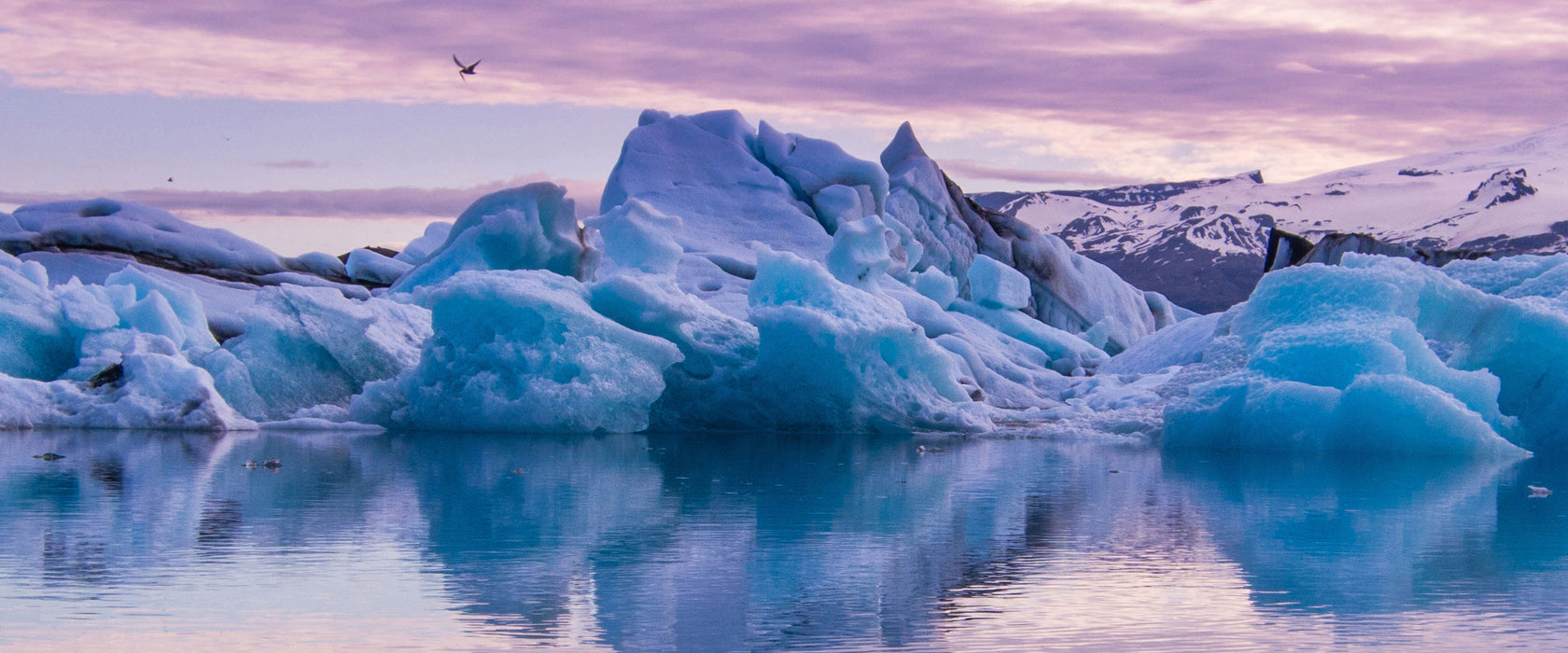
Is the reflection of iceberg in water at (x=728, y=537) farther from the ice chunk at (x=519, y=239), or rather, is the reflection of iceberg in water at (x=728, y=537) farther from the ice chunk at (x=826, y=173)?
the ice chunk at (x=826, y=173)

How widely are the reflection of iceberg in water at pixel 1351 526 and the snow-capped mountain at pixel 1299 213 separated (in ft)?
306

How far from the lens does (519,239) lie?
21594 mm

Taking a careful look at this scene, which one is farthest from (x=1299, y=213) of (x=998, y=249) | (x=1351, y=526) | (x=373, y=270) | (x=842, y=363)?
(x=1351, y=526)

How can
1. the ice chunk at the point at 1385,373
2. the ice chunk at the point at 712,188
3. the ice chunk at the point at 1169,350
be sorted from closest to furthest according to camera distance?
the ice chunk at the point at 1385,373, the ice chunk at the point at 1169,350, the ice chunk at the point at 712,188

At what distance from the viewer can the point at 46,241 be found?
79.2ft

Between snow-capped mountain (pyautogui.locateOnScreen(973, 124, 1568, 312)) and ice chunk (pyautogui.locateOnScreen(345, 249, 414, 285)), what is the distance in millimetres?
83008

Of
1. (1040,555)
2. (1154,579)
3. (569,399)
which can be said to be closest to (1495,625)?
(1154,579)

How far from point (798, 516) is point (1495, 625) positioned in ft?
12.7

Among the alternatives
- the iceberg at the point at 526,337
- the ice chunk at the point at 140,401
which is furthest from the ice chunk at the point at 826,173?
the ice chunk at the point at 140,401

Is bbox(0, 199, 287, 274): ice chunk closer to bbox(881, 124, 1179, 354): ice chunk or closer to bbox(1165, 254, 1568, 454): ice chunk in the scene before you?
bbox(881, 124, 1179, 354): ice chunk

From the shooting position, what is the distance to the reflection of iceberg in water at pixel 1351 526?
598cm

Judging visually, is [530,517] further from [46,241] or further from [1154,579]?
[46,241]

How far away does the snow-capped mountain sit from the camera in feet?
370

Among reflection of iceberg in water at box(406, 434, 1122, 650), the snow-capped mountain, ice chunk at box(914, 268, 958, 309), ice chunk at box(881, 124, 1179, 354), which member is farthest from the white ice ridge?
the snow-capped mountain
